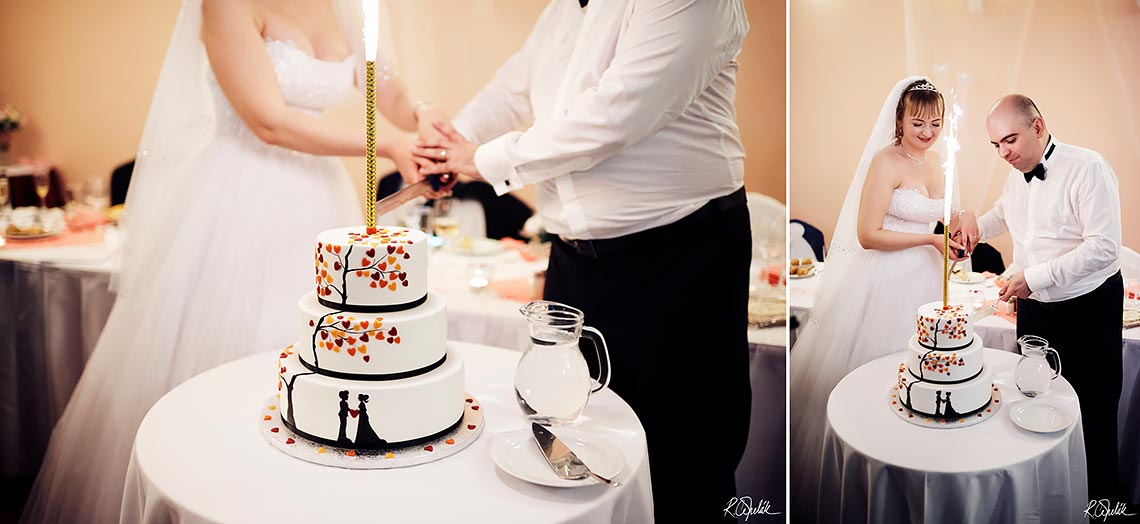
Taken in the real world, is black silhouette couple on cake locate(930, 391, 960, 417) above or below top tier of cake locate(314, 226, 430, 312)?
below

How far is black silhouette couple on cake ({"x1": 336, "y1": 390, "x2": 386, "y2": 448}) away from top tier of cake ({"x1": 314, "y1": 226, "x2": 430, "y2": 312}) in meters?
0.13

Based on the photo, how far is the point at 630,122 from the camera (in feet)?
5.97

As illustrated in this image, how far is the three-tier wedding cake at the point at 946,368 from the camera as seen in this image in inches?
64.1

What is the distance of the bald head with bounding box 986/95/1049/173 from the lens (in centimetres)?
154

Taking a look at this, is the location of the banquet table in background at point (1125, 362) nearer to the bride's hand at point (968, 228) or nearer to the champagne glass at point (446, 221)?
the bride's hand at point (968, 228)

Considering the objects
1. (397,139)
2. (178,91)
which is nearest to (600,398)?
(397,139)

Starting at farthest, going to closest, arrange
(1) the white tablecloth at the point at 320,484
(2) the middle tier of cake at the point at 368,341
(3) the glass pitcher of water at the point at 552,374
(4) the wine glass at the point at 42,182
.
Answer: (4) the wine glass at the point at 42,182 → (3) the glass pitcher of water at the point at 552,374 → (2) the middle tier of cake at the point at 368,341 → (1) the white tablecloth at the point at 320,484

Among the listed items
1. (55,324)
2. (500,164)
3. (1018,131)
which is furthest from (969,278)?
(55,324)

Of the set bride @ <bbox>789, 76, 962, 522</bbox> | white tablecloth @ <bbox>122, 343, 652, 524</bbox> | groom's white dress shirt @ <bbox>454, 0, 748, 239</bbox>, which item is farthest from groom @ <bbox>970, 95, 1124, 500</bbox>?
white tablecloth @ <bbox>122, 343, 652, 524</bbox>

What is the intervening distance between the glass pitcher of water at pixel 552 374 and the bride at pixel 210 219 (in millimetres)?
946

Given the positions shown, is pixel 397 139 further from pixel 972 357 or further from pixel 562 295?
pixel 972 357

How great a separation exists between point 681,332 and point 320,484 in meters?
0.98

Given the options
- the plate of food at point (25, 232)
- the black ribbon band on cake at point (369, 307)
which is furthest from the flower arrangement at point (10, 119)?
the black ribbon band on cake at point (369, 307)
